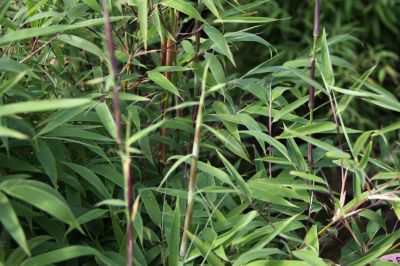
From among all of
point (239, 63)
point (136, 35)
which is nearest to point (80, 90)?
point (136, 35)

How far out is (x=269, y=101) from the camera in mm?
1537

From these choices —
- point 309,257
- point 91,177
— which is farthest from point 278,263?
point 91,177

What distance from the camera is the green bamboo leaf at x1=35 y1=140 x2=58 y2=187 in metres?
1.21

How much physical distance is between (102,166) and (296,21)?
6.94 feet

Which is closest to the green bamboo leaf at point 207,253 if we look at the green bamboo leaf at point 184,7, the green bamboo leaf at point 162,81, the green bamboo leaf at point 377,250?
the green bamboo leaf at point 377,250

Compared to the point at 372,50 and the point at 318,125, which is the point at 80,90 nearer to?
the point at 318,125

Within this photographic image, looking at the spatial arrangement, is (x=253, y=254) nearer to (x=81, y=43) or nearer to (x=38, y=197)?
(x=38, y=197)

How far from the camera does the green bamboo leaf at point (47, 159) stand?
3.98 ft

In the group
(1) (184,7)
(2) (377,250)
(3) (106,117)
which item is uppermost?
(1) (184,7)

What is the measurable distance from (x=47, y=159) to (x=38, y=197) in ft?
0.58

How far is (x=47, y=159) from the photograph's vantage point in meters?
1.23

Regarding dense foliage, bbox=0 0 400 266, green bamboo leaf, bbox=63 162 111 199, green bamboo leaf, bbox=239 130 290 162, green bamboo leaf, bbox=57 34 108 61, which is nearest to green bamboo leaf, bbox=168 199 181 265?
dense foliage, bbox=0 0 400 266

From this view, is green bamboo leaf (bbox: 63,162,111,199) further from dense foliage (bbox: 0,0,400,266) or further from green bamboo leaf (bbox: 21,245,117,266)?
green bamboo leaf (bbox: 21,245,117,266)

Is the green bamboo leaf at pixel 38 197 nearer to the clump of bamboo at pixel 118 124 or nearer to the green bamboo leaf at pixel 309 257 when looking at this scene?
the clump of bamboo at pixel 118 124
